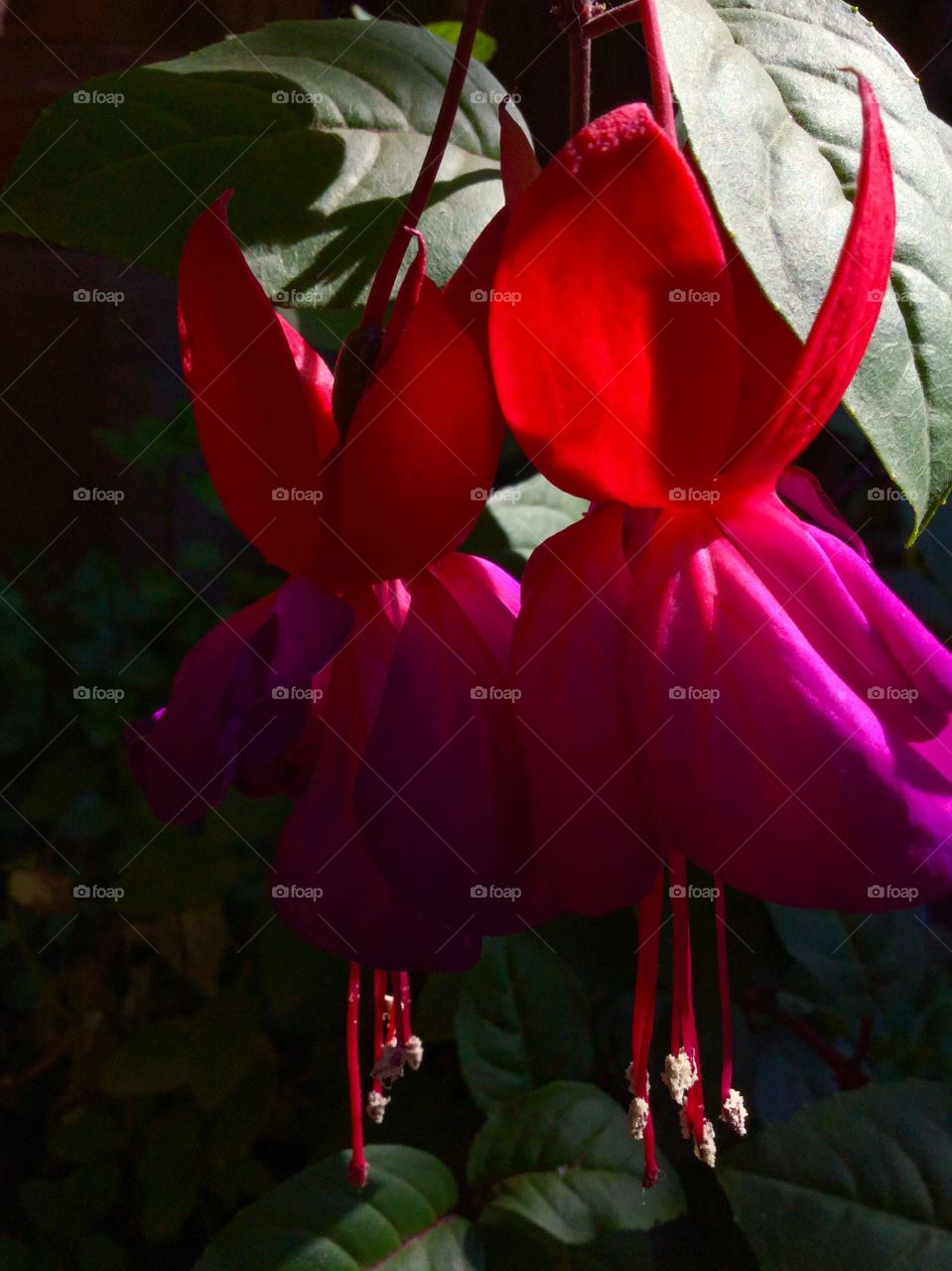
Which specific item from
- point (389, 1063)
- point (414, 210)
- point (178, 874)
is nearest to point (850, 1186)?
point (389, 1063)

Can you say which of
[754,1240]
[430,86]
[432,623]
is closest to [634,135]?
[432,623]

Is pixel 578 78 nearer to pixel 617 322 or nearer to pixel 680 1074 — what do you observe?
pixel 617 322

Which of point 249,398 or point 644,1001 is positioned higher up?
point 249,398

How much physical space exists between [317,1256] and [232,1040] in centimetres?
25

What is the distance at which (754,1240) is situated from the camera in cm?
66

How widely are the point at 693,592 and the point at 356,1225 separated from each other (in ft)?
1.70

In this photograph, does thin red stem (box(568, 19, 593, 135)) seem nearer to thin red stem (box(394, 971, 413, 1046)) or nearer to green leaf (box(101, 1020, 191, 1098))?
thin red stem (box(394, 971, 413, 1046))

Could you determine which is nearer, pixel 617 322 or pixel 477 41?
pixel 617 322

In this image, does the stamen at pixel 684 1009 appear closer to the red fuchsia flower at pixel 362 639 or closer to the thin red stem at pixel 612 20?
the red fuchsia flower at pixel 362 639

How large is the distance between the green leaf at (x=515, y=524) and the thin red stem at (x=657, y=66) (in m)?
0.37

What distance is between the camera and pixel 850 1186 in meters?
0.69

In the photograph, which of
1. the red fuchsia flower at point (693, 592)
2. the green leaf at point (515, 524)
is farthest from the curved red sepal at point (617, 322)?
the green leaf at point (515, 524)

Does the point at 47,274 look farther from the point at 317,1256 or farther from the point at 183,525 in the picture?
the point at 317,1256

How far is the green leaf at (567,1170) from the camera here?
0.68 m
